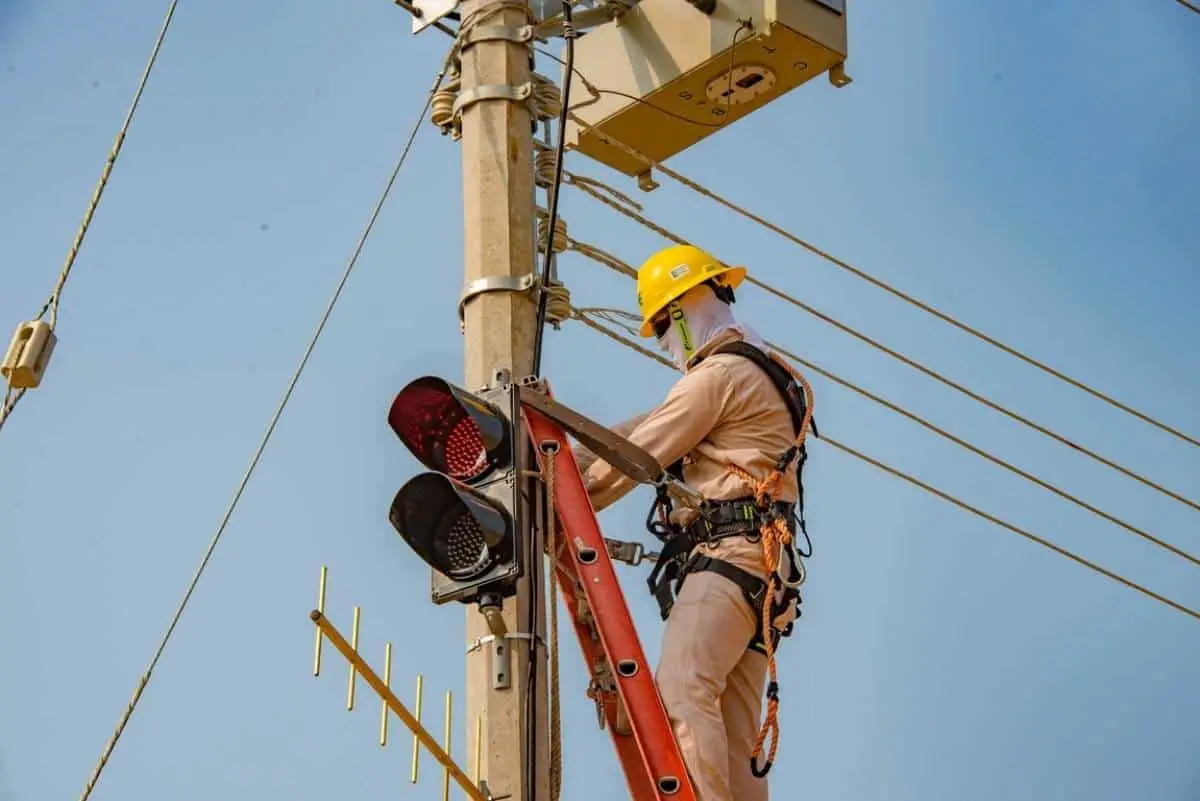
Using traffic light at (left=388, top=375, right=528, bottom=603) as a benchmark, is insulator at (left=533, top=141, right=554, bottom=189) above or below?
above

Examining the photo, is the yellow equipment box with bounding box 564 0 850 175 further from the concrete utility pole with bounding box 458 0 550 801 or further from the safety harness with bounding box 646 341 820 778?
the safety harness with bounding box 646 341 820 778

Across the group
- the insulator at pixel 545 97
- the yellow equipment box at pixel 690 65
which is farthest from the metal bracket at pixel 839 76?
the insulator at pixel 545 97

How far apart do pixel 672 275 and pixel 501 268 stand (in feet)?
1.92

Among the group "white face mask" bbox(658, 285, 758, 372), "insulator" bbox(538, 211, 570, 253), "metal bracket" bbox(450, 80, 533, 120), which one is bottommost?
"white face mask" bbox(658, 285, 758, 372)

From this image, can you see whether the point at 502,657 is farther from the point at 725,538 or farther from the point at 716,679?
the point at 725,538

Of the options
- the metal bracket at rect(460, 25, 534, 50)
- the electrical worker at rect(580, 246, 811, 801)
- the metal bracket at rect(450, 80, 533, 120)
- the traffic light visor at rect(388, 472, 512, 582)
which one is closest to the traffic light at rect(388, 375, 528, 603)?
the traffic light visor at rect(388, 472, 512, 582)

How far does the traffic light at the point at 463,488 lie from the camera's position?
6.65 metres

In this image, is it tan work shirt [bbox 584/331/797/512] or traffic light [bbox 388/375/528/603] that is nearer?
traffic light [bbox 388/375/528/603]

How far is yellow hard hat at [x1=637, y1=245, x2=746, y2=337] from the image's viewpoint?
25.9 feet

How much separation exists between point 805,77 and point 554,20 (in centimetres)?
145

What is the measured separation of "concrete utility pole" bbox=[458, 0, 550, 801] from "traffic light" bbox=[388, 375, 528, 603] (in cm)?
30

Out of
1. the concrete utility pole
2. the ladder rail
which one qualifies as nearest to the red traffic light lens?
the concrete utility pole

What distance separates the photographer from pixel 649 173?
10.6 meters

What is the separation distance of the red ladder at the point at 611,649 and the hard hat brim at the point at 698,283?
2.89 feet
